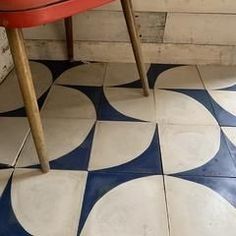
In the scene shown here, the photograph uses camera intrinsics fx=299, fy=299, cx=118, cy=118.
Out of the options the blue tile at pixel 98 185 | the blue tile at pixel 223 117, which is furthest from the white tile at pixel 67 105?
the blue tile at pixel 223 117

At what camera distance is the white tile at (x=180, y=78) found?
35.4 inches

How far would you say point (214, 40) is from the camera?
3.22 ft

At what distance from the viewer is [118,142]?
2.20 ft

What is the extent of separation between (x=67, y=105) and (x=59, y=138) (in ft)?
0.46

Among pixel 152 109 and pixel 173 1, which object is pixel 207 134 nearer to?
pixel 152 109

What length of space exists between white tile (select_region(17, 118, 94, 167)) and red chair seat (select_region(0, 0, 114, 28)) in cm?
29

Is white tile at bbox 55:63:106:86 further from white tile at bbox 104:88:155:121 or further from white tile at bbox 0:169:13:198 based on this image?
white tile at bbox 0:169:13:198

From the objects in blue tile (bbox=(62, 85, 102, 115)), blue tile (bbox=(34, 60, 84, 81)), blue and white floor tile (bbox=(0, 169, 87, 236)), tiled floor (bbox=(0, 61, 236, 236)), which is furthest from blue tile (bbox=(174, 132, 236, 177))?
blue tile (bbox=(34, 60, 84, 81))

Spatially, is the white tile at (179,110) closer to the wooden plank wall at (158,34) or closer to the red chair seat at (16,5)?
the wooden plank wall at (158,34)

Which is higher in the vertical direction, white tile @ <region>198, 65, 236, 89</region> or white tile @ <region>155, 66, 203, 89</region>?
white tile @ <region>155, 66, 203, 89</region>

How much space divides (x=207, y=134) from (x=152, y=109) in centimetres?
16

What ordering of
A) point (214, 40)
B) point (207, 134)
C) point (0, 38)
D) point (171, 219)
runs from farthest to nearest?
point (214, 40) → point (0, 38) → point (207, 134) → point (171, 219)

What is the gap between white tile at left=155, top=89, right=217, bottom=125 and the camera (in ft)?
2.45

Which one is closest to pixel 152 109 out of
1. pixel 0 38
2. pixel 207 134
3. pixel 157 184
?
pixel 207 134
